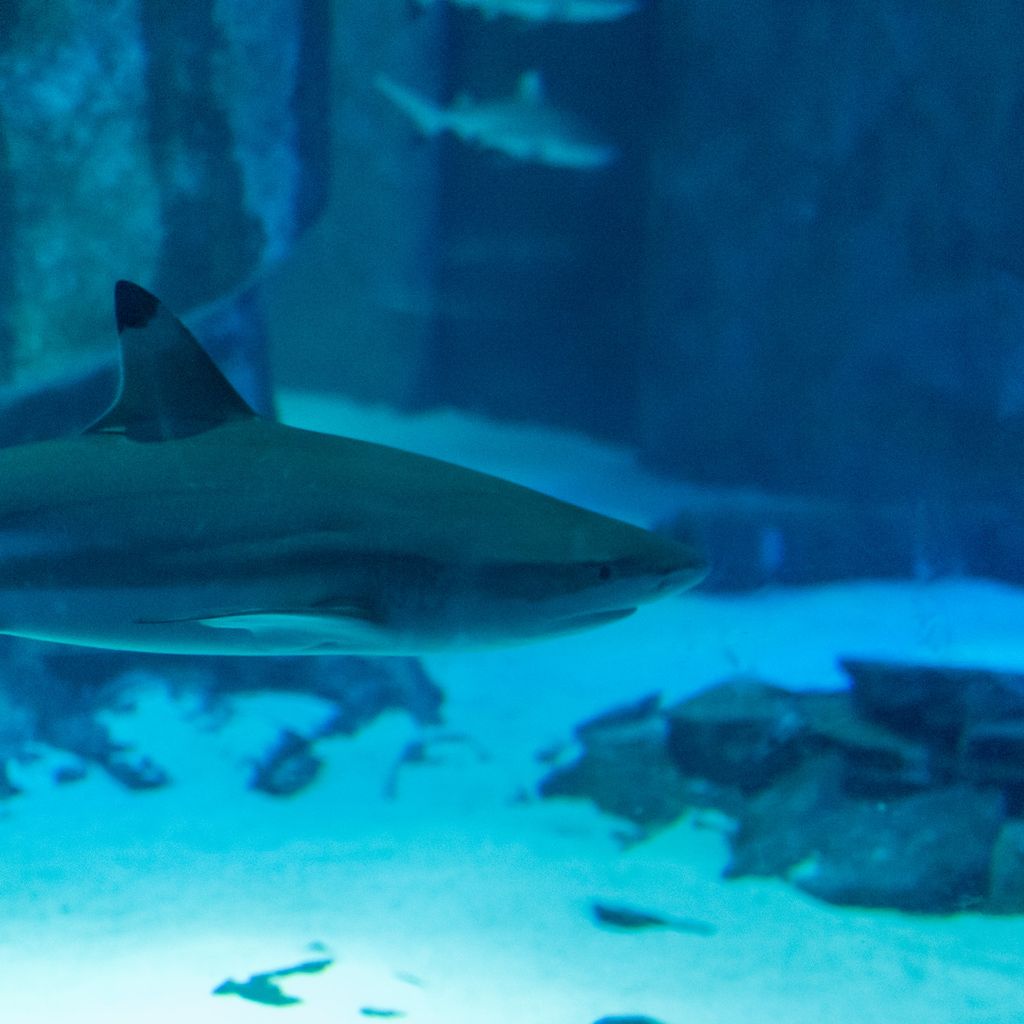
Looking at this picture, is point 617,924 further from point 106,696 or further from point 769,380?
point 769,380

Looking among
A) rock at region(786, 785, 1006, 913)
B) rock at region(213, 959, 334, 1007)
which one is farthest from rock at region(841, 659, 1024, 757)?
rock at region(213, 959, 334, 1007)

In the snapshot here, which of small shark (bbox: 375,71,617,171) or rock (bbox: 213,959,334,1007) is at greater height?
small shark (bbox: 375,71,617,171)

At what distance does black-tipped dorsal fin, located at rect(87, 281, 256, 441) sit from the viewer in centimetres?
207

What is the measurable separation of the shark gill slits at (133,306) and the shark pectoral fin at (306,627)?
2.30 ft

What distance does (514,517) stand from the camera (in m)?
1.86

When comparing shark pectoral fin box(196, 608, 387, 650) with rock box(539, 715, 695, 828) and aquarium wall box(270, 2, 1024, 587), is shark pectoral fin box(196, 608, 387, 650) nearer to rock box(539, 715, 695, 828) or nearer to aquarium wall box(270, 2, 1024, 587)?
rock box(539, 715, 695, 828)

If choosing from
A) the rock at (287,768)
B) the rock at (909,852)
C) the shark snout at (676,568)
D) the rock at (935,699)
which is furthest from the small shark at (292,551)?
the rock at (935,699)

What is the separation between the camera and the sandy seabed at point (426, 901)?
11.5ft

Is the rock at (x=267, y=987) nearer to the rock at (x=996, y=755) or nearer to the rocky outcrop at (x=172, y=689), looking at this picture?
the rocky outcrop at (x=172, y=689)

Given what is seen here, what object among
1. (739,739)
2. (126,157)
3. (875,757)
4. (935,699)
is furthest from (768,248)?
(126,157)

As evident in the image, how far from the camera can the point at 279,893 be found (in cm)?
428

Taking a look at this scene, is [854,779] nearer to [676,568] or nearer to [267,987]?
[267,987]

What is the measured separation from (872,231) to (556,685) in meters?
5.45

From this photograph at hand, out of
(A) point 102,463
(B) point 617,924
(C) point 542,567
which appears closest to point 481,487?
(C) point 542,567
